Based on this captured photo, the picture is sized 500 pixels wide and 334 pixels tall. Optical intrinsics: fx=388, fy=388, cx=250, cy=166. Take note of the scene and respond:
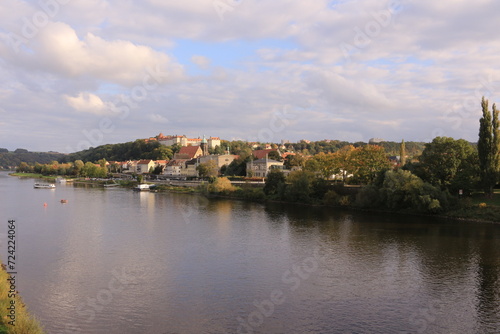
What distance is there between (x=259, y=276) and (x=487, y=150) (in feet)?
85.1

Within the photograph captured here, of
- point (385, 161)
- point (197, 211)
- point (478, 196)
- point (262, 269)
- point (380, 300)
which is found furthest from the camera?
point (385, 161)

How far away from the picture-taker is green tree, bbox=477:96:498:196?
108 feet

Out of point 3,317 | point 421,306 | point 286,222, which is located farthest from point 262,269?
point 286,222

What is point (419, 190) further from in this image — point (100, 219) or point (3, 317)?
point (3, 317)

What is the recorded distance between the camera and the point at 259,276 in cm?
1797

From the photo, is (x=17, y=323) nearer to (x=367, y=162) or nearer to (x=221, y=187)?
(x=367, y=162)

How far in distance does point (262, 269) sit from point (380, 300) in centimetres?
594

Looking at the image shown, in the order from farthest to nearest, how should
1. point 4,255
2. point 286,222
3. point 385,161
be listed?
point 385,161 < point 286,222 < point 4,255

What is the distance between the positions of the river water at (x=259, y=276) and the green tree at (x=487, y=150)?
17.6 feet

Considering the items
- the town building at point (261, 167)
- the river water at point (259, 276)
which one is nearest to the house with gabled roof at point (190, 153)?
the town building at point (261, 167)

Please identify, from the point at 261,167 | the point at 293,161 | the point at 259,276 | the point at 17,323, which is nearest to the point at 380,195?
the point at 259,276

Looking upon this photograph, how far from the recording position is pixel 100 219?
33469 millimetres

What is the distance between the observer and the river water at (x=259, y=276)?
13.3 metres

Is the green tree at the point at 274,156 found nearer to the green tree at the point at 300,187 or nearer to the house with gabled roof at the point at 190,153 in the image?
the green tree at the point at 300,187
